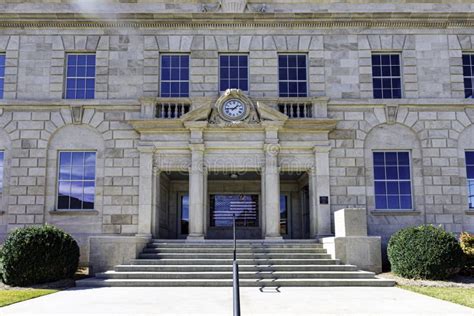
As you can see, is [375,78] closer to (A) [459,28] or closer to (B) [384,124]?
(B) [384,124]

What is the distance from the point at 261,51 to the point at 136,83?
511 cm

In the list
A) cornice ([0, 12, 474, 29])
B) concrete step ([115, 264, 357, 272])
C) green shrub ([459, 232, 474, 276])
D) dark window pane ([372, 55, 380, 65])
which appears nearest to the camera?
concrete step ([115, 264, 357, 272])

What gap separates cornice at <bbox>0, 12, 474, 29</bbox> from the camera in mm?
20047

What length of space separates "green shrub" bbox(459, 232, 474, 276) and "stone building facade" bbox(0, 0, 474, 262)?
2812mm

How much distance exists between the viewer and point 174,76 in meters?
20.3

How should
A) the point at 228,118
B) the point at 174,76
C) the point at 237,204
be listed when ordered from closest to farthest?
the point at 228,118, the point at 174,76, the point at 237,204

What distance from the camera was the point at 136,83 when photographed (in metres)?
19.9

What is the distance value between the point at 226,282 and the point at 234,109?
24.4 feet

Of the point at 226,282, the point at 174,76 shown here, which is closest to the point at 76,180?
the point at 174,76

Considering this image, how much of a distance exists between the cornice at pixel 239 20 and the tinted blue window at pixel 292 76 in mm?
1318

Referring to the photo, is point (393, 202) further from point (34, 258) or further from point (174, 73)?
point (34, 258)

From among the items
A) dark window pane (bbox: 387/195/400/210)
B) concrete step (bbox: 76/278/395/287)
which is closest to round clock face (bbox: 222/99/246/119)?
dark window pane (bbox: 387/195/400/210)

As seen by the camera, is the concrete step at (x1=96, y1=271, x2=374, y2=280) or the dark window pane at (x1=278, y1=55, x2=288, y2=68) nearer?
the concrete step at (x1=96, y1=271, x2=374, y2=280)

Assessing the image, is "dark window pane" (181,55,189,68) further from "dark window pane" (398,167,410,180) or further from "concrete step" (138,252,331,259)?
"dark window pane" (398,167,410,180)
